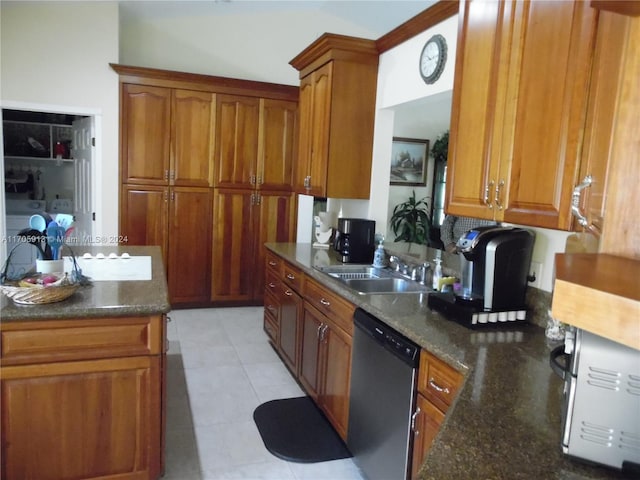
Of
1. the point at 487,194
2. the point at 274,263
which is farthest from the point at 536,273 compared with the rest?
the point at 274,263

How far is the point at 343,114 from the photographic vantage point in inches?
134

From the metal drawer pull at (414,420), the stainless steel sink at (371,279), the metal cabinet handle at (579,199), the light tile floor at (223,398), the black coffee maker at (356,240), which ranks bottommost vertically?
the light tile floor at (223,398)

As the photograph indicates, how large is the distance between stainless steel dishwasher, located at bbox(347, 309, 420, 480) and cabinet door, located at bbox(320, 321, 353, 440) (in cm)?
7

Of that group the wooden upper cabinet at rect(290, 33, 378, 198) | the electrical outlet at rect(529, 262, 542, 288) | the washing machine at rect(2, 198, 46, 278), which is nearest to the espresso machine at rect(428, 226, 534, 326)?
the electrical outlet at rect(529, 262, 542, 288)

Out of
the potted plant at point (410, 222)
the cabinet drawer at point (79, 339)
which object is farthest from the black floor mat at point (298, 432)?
the potted plant at point (410, 222)

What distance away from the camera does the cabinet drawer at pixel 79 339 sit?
1762 mm

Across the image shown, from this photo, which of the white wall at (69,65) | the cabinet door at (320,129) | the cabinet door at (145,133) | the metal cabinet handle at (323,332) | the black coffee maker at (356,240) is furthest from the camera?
the cabinet door at (145,133)

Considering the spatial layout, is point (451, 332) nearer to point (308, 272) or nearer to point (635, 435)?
point (635, 435)

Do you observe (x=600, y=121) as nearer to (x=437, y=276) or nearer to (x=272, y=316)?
(x=437, y=276)

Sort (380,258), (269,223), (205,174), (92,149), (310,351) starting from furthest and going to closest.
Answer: (269,223) < (205,174) < (92,149) < (380,258) < (310,351)

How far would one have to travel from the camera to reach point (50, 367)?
181 centimetres

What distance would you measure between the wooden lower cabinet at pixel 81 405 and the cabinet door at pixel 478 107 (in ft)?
4.58

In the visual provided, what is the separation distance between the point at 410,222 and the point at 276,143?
77.6 inches

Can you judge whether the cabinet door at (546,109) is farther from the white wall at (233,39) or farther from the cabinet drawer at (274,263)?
the white wall at (233,39)
